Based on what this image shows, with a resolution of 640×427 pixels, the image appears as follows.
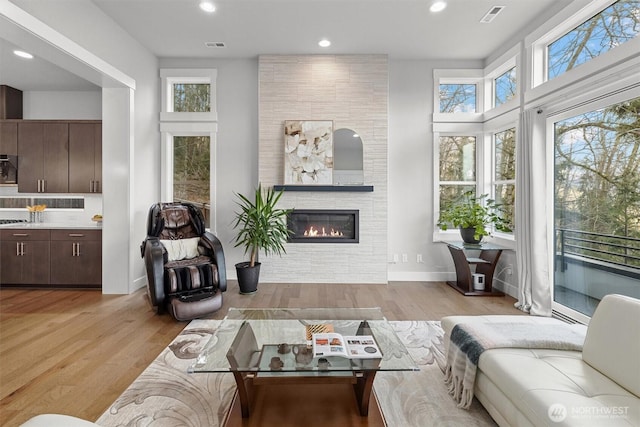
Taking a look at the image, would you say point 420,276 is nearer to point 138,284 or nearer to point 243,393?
point 243,393

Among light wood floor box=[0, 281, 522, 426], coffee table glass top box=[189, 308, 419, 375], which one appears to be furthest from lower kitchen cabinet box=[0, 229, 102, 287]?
coffee table glass top box=[189, 308, 419, 375]

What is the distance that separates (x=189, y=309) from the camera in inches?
128

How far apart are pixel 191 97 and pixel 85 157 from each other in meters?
1.72

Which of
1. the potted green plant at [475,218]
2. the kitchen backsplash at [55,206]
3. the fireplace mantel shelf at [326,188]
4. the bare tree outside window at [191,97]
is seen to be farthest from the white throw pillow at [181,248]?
the potted green plant at [475,218]

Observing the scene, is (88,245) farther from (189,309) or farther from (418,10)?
(418,10)

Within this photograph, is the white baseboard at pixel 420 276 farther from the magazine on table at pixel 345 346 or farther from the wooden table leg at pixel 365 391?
the wooden table leg at pixel 365 391

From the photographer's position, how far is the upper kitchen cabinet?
4.64 meters

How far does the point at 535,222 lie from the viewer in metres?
3.55

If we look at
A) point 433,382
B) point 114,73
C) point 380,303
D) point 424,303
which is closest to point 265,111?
point 114,73

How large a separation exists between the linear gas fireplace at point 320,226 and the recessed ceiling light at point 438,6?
2667 millimetres

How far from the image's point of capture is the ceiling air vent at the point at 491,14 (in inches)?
141

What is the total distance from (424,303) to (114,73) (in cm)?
454

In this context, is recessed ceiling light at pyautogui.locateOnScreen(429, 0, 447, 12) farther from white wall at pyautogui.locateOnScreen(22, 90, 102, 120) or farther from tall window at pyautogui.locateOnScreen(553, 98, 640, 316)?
white wall at pyautogui.locateOnScreen(22, 90, 102, 120)

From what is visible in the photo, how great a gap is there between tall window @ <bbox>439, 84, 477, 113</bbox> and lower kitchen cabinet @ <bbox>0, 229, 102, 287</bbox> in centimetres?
526
